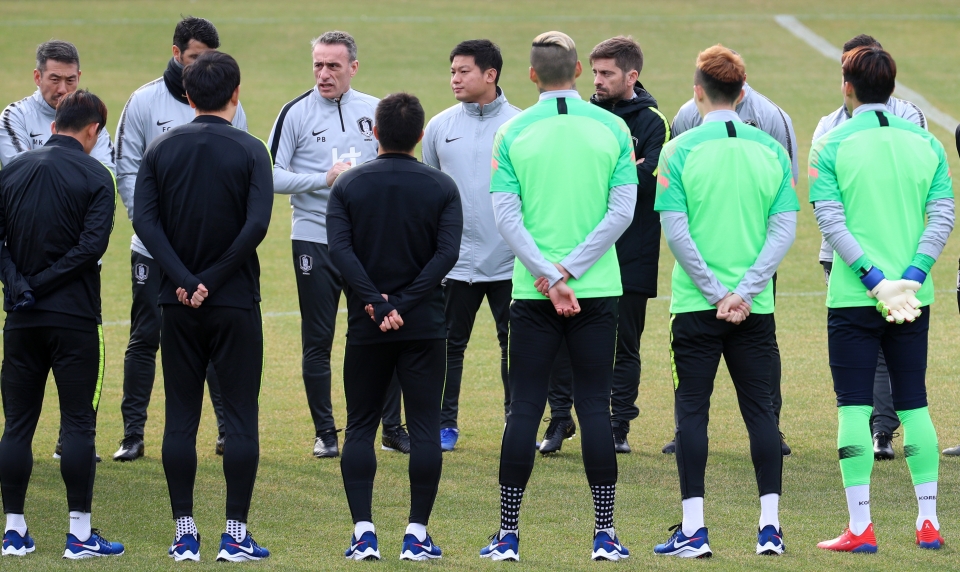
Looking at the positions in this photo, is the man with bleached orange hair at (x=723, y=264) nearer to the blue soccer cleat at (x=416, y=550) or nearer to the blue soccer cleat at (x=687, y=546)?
the blue soccer cleat at (x=687, y=546)

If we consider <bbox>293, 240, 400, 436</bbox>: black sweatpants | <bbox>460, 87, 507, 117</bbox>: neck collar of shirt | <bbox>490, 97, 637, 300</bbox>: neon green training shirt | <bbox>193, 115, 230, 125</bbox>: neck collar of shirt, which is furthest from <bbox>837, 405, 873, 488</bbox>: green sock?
<bbox>293, 240, 400, 436</bbox>: black sweatpants

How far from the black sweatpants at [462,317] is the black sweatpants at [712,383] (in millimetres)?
1840

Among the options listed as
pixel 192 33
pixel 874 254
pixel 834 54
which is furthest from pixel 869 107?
pixel 834 54

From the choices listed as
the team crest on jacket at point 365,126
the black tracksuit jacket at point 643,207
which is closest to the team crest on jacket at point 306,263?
the team crest on jacket at point 365,126

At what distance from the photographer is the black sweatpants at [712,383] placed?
4676 mm

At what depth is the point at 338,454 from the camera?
6.57 meters

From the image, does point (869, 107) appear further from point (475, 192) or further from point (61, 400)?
point (61, 400)

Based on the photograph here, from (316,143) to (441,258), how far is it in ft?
7.42

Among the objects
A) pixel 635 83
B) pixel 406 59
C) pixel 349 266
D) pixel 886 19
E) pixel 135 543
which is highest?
pixel 886 19

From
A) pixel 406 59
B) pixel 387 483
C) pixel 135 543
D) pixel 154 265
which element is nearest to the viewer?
pixel 135 543

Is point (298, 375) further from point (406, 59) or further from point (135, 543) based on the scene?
point (406, 59)

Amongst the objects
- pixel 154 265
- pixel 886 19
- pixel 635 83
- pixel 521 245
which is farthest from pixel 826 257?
pixel 886 19

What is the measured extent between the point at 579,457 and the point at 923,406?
7.01 feet

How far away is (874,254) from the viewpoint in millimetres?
4773
